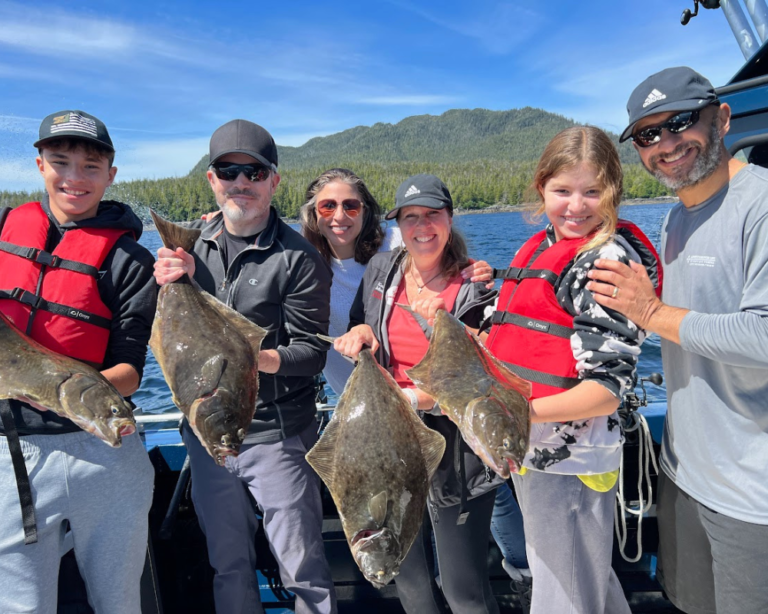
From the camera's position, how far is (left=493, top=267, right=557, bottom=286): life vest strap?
2.58 metres

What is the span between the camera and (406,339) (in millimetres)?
2971

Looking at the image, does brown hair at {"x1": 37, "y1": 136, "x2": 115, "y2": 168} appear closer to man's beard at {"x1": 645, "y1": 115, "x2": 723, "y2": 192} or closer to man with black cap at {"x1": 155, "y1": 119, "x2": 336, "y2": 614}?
man with black cap at {"x1": 155, "y1": 119, "x2": 336, "y2": 614}

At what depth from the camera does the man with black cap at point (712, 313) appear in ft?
7.71

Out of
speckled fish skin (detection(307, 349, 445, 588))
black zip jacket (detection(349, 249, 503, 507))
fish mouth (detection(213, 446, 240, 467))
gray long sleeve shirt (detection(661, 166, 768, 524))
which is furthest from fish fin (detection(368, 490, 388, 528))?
gray long sleeve shirt (detection(661, 166, 768, 524))

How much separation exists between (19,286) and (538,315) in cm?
283

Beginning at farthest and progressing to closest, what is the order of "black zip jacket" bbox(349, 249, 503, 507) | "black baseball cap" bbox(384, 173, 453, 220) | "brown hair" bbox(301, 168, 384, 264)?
"brown hair" bbox(301, 168, 384, 264)
"black baseball cap" bbox(384, 173, 453, 220)
"black zip jacket" bbox(349, 249, 503, 507)

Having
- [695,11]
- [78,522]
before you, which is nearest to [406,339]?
[78,522]

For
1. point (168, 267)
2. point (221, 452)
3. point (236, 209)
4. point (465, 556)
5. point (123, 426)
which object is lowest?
A: point (465, 556)

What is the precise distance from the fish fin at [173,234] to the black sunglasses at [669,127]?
2443 mm

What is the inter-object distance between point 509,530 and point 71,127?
154 inches

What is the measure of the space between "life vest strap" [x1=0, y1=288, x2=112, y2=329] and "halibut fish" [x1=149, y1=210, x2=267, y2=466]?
549 mm

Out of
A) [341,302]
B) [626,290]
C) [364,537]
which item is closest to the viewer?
[364,537]

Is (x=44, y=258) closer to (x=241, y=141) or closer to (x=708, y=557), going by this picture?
(x=241, y=141)

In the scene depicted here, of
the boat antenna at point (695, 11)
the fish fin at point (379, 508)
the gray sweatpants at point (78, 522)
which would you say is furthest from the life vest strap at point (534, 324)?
the boat antenna at point (695, 11)
